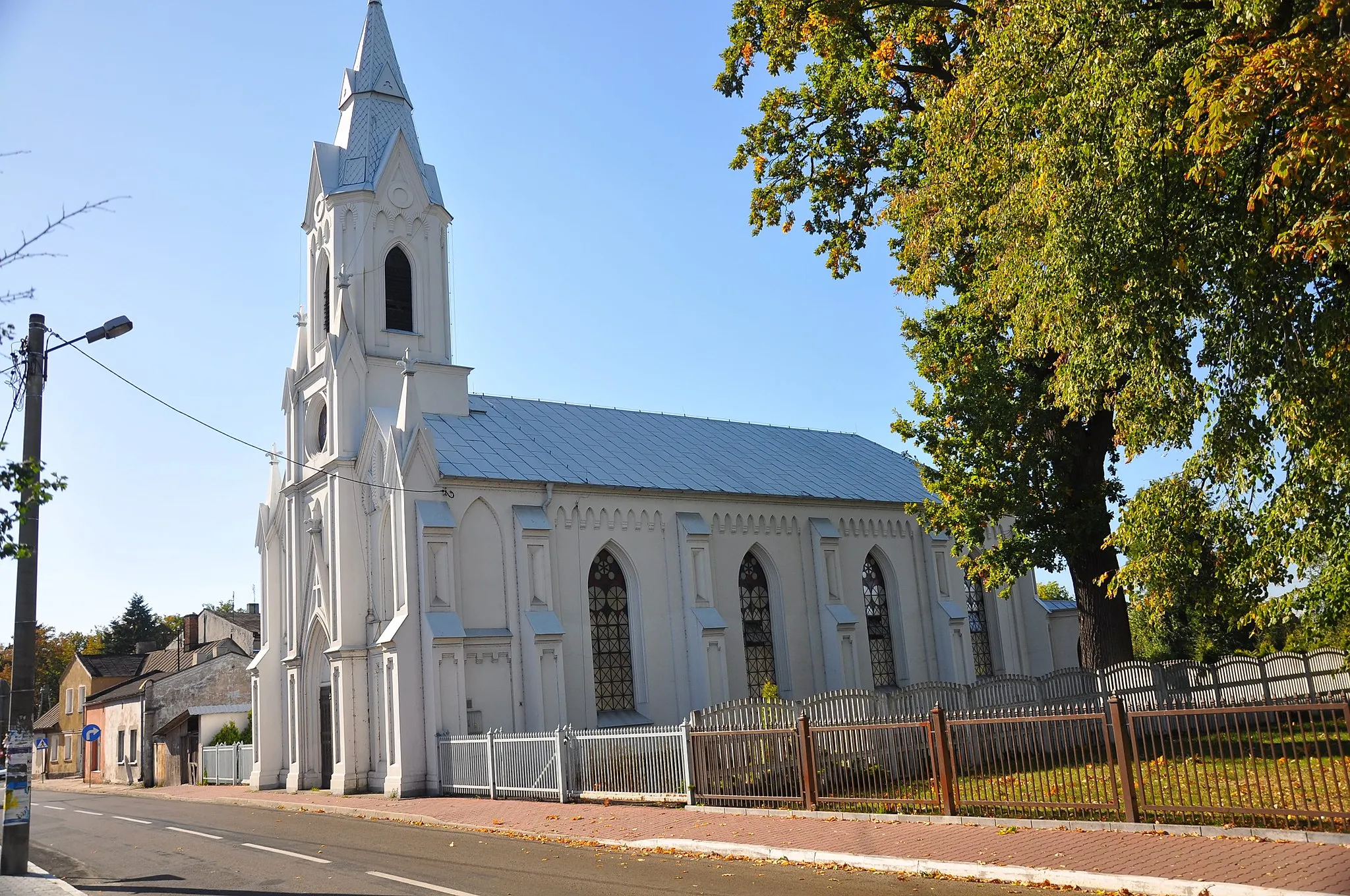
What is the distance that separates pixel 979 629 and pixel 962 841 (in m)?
26.9

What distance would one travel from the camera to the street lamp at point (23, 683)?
44.8 feet

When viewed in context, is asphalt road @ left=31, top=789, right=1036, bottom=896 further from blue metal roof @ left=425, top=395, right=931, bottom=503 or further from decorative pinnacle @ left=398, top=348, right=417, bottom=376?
decorative pinnacle @ left=398, top=348, right=417, bottom=376

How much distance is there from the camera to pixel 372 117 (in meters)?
33.8

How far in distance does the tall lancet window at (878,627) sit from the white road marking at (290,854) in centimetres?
2192

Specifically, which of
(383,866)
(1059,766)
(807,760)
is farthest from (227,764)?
(1059,766)

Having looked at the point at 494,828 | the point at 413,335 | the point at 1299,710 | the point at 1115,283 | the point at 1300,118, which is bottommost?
the point at 494,828

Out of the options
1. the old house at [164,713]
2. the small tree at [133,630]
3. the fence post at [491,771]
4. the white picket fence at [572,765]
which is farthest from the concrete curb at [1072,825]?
the small tree at [133,630]

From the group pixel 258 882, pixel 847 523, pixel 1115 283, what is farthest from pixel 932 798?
pixel 847 523

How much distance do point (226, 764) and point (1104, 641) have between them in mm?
28827

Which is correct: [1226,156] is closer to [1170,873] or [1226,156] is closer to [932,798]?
[1170,873]

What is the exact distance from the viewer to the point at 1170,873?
10000 millimetres

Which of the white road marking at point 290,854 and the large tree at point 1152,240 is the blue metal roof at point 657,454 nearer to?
the white road marking at point 290,854

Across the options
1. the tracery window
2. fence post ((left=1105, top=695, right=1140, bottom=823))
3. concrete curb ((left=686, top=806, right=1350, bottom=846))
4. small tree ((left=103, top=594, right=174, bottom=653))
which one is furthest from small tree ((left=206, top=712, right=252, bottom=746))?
small tree ((left=103, top=594, right=174, bottom=653))

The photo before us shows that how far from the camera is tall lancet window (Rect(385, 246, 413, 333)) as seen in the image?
104 feet
